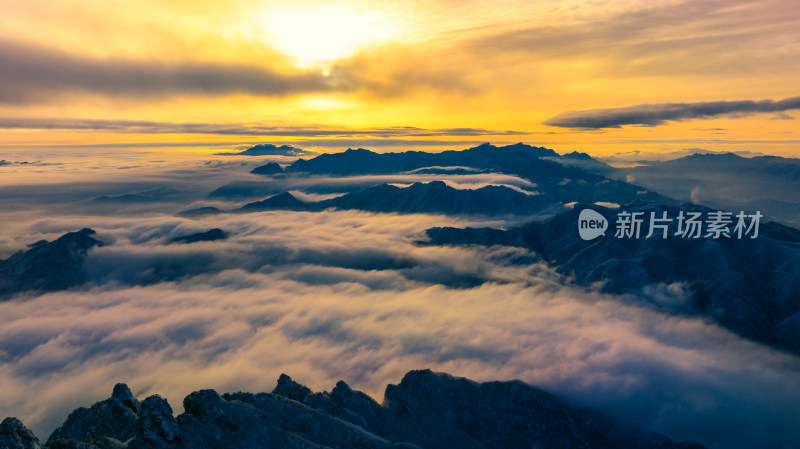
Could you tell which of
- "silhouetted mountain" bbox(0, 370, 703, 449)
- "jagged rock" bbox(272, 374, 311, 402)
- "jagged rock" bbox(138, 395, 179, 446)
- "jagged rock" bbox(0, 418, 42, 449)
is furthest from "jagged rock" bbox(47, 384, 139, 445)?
"jagged rock" bbox(272, 374, 311, 402)

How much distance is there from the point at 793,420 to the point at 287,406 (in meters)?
210

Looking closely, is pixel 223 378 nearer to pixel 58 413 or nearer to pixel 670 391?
pixel 58 413

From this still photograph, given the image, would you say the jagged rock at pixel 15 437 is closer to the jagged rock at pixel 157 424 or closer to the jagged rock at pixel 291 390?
the jagged rock at pixel 157 424

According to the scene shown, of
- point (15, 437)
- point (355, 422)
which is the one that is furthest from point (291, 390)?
point (15, 437)

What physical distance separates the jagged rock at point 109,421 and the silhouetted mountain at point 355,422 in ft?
0.64

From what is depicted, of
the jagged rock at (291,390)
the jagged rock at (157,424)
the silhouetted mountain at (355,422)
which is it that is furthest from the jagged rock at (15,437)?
the jagged rock at (291,390)

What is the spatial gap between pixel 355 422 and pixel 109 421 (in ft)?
187

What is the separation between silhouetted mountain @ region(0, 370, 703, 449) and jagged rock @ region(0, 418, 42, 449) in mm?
118

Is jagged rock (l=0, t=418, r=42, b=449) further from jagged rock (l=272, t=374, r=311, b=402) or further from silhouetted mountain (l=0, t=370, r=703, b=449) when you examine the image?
jagged rock (l=272, t=374, r=311, b=402)

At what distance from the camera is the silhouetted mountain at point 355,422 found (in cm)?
7225

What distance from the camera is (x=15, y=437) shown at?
56.3 meters

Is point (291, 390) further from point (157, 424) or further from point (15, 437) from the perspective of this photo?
point (15, 437)

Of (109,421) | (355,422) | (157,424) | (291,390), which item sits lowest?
(355,422)

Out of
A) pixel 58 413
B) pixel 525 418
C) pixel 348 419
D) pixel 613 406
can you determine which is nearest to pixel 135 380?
pixel 58 413
